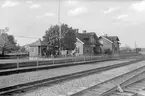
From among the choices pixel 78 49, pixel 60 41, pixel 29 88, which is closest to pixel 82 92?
pixel 29 88

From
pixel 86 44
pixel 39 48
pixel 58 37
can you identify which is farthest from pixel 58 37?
pixel 86 44

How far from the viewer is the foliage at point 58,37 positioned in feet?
126

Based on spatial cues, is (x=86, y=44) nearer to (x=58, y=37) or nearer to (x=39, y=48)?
(x=58, y=37)

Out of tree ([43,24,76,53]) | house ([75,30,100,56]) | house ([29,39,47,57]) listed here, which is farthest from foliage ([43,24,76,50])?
house ([75,30,100,56])

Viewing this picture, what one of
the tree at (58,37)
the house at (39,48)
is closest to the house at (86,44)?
the tree at (58,37)

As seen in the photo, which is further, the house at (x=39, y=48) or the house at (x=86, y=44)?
the house at (x=86, y=44)

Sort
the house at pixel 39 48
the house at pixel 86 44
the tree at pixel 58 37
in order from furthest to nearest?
the house at pixel 86 44 < the house at pixel 39 48 < the tree at pixel 58 37

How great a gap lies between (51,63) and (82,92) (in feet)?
48.6

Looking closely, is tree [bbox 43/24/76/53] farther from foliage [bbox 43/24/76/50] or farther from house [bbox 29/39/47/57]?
house [bbox 29/39/47/57]

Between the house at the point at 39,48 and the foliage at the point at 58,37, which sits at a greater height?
the foliage at the point at 58,37

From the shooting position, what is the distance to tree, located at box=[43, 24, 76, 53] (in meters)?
38.5

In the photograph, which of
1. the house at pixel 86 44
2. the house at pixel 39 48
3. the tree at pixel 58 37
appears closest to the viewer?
the tree at pixel 58 37

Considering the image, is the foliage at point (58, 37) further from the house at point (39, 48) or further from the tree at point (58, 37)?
the house at point (39, 48)

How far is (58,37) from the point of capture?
3834cm
